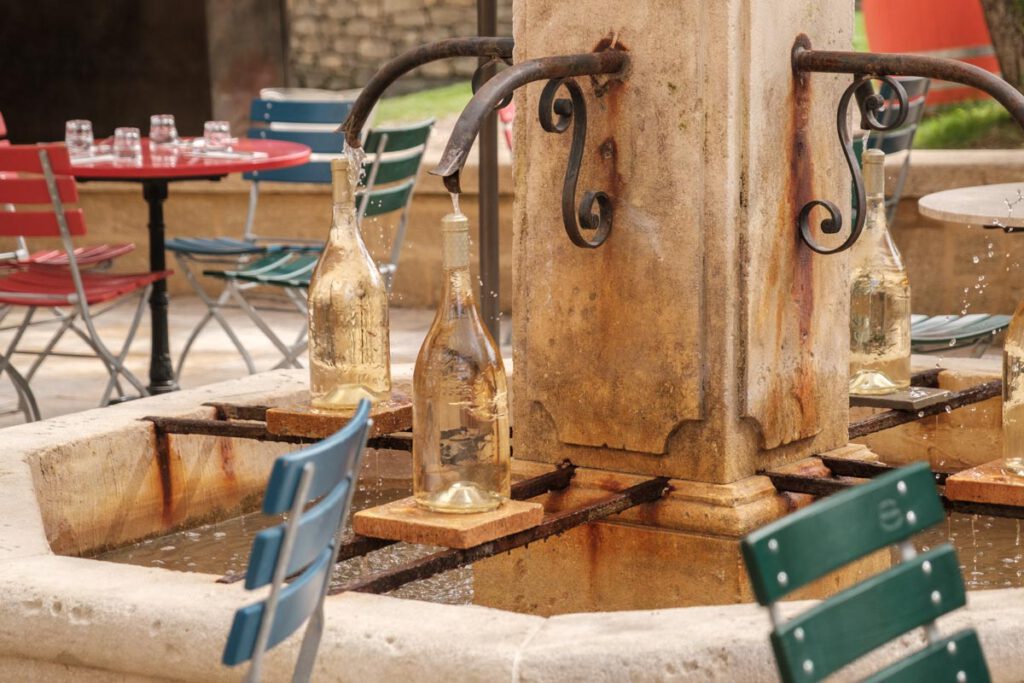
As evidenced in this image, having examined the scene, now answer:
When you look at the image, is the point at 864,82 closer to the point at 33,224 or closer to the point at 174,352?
the point at 33,224

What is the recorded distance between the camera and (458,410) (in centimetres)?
263

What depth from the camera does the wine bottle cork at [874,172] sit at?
329 cm

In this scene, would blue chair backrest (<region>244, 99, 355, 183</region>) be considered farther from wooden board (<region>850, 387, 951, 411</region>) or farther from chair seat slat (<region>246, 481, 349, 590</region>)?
chair seat slat (<region>246, 481, 349, 590</region>)

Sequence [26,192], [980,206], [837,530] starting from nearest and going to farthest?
[837,530], [980,206], [26,192]

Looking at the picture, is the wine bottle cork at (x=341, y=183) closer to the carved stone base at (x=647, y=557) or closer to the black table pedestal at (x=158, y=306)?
the carved stone base at (x=647, y=557)

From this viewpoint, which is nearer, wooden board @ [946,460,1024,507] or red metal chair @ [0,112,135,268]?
wooden board @ [946,460,1024,507]

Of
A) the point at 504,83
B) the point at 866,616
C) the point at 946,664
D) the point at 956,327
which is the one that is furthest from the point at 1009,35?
the point at 866,616

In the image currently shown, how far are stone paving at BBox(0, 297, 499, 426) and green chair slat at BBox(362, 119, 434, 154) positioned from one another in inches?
37.1

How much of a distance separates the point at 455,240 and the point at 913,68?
73 cm

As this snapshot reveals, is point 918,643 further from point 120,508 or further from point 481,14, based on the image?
point 481,14

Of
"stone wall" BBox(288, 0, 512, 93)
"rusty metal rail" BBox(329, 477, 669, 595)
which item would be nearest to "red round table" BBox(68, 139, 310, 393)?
"rusty metal rail" BBox(329, 477, 669, 595)

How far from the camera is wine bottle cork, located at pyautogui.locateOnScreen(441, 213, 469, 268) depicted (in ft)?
8.34

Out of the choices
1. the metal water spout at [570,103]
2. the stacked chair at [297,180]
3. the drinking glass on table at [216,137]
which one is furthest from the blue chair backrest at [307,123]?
the metal water spout at [570,103]

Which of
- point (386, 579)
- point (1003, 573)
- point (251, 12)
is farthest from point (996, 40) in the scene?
point (386, 579)
